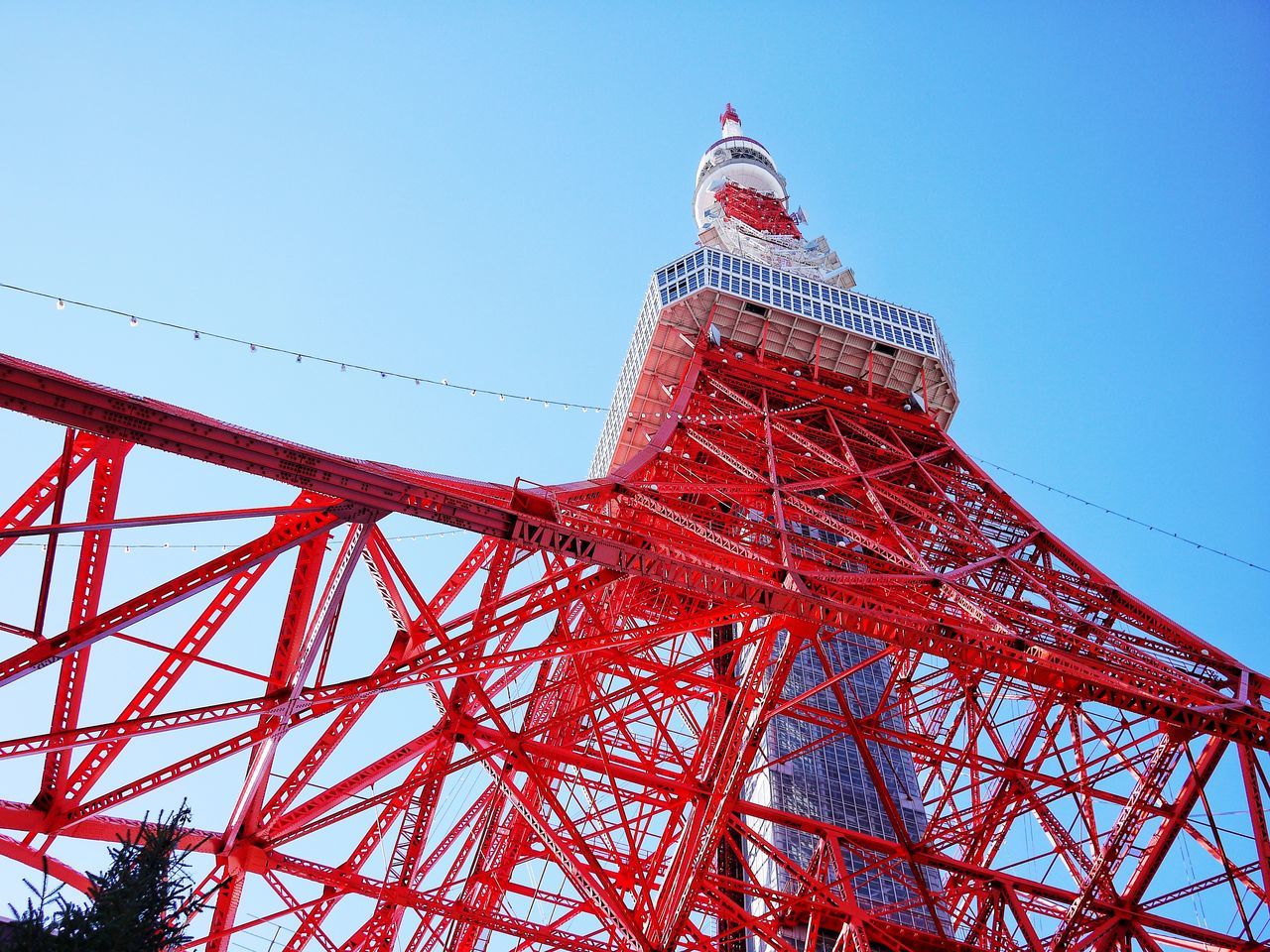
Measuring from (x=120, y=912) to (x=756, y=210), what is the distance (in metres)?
36.1

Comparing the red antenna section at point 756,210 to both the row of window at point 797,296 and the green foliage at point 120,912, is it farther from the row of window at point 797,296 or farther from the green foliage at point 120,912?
the green foliage at point 120,912

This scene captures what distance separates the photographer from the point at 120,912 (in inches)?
277

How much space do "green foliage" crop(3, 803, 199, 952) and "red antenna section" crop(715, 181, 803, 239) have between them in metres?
33.9

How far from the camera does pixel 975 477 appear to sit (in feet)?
77.9

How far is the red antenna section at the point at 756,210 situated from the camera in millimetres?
39000

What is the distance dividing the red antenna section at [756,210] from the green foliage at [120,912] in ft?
111

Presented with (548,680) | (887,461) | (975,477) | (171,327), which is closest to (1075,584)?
(975,477)

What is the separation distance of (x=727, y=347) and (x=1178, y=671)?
14.4 m

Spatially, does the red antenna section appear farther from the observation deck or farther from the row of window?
the observation deck

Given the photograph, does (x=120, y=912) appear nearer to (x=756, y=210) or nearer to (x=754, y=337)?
(x=754, y=337)

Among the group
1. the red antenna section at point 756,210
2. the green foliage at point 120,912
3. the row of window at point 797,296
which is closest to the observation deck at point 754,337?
the row of window at point 797,296

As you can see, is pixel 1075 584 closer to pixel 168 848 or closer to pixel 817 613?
pixel 817 613

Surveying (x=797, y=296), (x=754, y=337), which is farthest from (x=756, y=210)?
(x=754, y=337)

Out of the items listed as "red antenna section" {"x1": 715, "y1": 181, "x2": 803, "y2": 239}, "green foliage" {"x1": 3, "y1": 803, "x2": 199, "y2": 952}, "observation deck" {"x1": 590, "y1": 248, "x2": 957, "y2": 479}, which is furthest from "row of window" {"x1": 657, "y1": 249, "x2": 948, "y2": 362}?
"green foliage" {"x1": 3, "y1": 803, "x2": 199, "y2": 952}
